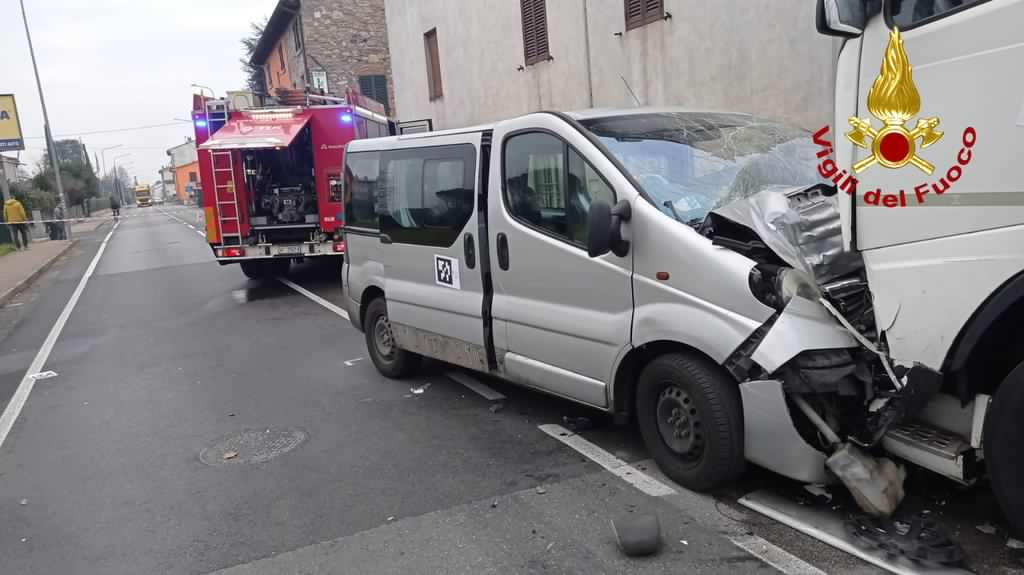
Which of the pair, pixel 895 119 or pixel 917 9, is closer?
pixel 917 9

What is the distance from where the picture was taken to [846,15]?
10.6 feet

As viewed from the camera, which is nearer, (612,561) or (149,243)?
(612,561)

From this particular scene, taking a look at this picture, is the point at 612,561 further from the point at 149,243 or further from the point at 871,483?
the point at 149,243

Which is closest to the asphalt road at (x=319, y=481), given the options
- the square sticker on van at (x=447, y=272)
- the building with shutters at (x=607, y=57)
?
the square sticker on van at (x=447, y=272)

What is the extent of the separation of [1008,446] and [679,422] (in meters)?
1.47

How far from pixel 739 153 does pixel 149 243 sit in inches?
1008

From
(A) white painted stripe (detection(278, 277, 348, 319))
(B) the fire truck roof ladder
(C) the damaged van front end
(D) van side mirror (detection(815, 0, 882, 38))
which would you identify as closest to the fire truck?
(B) the fire truck roof ladder

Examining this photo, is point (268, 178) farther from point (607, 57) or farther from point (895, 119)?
point (895, 119)

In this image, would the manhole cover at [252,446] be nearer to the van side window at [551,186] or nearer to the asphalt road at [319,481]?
A: the asphalt road at [319,481]

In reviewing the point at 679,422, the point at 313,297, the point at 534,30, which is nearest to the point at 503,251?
the point at 679,422

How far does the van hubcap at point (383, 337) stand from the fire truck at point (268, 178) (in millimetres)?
5830

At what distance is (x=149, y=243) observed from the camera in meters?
26.3

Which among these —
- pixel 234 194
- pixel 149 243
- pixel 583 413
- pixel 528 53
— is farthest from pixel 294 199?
pixel 149 243

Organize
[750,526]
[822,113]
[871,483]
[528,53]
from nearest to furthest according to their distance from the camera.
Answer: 1. [871,483]
2. [750,526]
3. [822,113]
4. [528,53]
